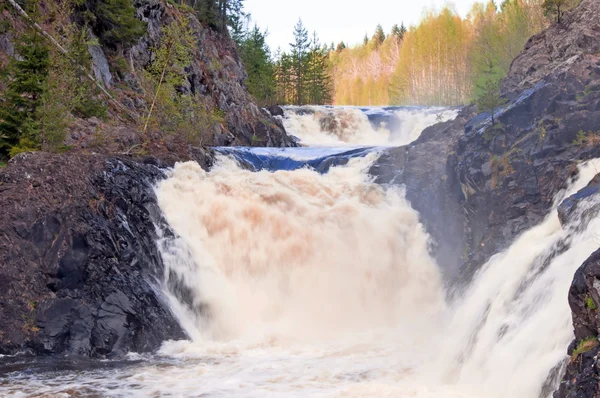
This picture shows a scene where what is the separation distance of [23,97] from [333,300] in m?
7.92

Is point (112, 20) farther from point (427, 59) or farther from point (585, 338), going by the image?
point (427, 59)

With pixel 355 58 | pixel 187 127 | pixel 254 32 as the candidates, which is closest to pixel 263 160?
pixel 187 127

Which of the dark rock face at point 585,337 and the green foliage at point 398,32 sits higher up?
the green foliage at point 398,32

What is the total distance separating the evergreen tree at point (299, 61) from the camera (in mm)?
54969

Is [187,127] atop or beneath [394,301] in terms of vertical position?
atop

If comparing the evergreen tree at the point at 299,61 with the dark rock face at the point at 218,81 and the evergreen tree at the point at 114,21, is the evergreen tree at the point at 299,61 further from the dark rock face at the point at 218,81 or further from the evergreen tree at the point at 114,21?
the evergreen tree at the point at 114,21

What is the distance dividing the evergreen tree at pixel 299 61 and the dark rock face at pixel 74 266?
146 ft

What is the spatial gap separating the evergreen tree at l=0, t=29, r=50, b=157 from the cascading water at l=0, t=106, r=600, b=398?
3.14 meters

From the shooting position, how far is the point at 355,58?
10150cm

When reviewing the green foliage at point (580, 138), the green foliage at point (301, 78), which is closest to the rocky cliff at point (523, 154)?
the green foliage at point (580, 138)

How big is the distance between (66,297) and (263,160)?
11.5 metres

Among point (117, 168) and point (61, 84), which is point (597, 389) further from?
point (61, 84)

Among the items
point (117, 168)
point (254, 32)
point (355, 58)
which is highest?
point (355, 58)

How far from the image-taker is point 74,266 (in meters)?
10.0
